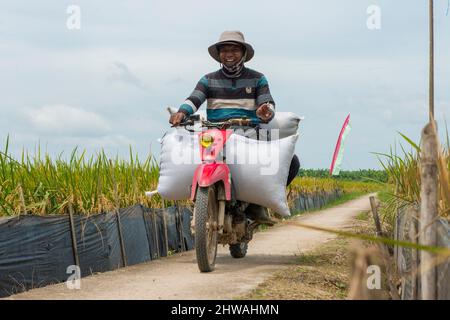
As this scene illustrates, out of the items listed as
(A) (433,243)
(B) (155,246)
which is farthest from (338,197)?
(A) (433,243)

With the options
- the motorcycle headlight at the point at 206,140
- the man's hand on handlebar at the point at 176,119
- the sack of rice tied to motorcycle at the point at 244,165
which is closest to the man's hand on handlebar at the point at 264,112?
the sack of rice tied to motorcycle at the point at 244,165

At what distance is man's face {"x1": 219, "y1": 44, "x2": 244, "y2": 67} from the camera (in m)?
6.48

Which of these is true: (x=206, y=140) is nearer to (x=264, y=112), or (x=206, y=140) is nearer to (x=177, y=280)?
(x=264, y=112)

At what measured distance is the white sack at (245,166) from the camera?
6.02 m

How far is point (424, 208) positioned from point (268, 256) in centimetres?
435

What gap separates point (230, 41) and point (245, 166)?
1.24 m

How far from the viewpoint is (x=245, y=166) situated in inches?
237

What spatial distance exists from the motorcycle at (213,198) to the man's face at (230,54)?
0.65 meters

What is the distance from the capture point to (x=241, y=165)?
6023 millimetres

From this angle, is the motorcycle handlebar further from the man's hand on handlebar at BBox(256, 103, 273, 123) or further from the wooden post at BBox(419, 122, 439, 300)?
the wooden post at BBox(419, 122, 439, 300)

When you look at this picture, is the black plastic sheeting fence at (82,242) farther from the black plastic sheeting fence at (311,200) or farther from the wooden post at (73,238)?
A: the black plastic sheeting fence at (311,200)

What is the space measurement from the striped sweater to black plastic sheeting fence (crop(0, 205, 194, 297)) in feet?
6.31

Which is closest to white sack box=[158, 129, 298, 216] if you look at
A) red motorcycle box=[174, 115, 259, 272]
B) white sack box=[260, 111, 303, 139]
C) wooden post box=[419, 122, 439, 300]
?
red motorcycle box=[174, 115, 259, 272]
